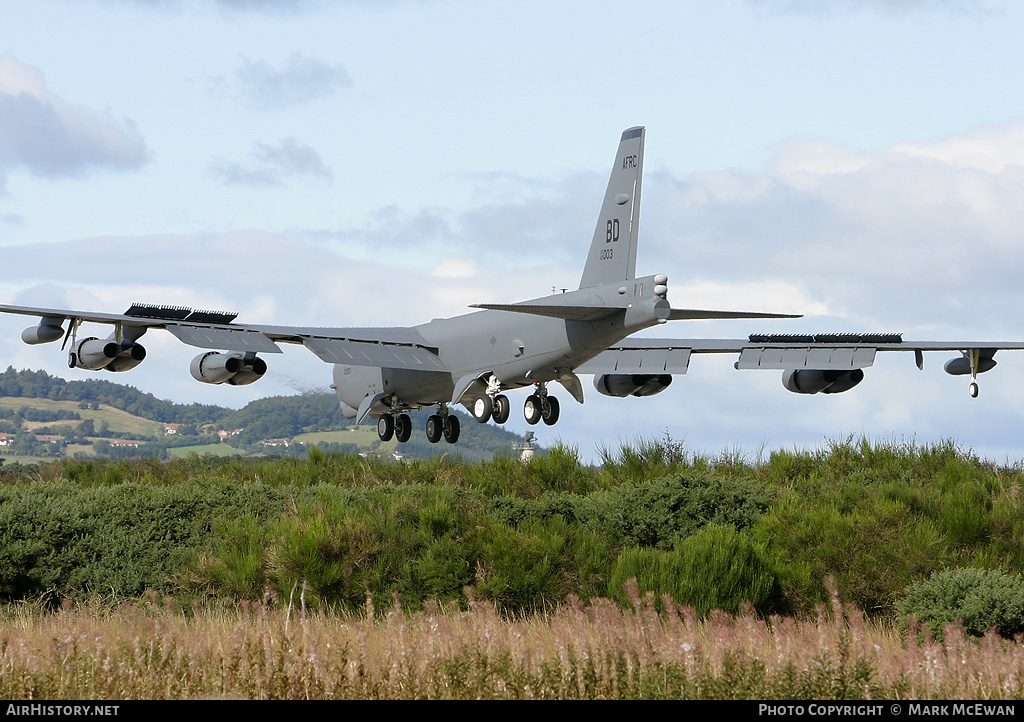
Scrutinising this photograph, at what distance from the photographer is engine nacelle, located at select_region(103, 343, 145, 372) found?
2578 cm

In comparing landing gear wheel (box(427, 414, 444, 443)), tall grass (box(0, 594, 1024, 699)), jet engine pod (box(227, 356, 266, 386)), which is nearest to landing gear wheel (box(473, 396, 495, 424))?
landing gear wheel (box(427, 414, 444, 443))

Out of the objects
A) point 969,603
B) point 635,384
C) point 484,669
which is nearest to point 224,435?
point 635,384

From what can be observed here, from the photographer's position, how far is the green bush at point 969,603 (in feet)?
54.2

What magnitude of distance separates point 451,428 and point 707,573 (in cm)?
1289

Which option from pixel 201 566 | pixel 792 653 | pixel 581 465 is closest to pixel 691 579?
pixel 792 653

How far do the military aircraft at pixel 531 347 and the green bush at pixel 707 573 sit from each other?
535cm

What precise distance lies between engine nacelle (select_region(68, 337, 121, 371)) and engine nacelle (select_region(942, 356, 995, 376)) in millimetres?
20717

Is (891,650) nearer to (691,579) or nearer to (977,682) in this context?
(977,682)

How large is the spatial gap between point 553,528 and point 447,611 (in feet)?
12.9

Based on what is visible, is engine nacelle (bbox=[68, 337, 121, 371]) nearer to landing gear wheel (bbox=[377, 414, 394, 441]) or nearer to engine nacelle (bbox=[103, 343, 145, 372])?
engine nacelle (bbox=[103, 343, 145, 372])

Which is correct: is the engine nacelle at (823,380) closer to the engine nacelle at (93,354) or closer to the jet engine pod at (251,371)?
the jet engine pod at (251,371)

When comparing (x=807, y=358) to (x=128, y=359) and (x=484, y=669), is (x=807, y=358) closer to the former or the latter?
(x=128, y=359)

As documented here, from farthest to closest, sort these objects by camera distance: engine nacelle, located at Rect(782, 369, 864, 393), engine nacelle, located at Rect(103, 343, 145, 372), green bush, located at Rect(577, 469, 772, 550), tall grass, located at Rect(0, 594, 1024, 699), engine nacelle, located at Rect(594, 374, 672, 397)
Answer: engine nacelle, located at Rect(594, 374, 672, 397)
engine nacelle, located at Rect(782, 369, 864, 393)
engine nacelle, located at Rect(103, 343, 145, 372)
green bush, located at Rect(577, 469, 772, 550)
tall grass, located at Rect(0, 594, 1024, 699)

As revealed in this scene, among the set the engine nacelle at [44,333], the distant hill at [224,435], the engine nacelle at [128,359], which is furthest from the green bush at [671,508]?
the distant hill at [224,435]
